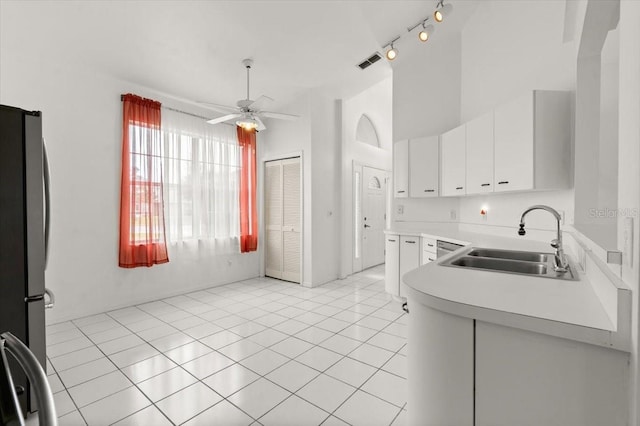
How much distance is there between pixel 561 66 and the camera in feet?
8.13

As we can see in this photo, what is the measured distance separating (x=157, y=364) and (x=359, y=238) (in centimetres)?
428

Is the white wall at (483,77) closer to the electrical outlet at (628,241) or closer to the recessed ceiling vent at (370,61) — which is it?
the recessed ceiling vent at (370,61)

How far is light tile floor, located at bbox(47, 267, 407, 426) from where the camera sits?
6.15ft

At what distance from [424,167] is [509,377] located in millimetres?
3353

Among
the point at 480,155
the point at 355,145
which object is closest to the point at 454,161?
the point at 480,155

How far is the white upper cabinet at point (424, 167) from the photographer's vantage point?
12.8 ft

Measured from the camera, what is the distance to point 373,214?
6426 mm

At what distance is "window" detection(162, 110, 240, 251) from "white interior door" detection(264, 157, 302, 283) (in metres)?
0.67

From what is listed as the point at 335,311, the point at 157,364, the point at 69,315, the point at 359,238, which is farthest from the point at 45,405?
the point at 359,238

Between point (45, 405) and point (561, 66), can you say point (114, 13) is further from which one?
point (561, 66)

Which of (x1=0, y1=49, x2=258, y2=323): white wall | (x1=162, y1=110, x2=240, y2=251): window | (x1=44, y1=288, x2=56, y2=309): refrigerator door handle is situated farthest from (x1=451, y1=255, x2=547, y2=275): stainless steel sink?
(x1=0, y1=49, x2=258, y2=323): white wall

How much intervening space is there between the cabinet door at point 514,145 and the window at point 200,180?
4.05 metres

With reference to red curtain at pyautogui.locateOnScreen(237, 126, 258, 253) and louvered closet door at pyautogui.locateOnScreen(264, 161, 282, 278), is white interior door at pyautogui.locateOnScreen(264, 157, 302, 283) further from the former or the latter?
red curtain at pyautogui.locateOnScreen(237, 126, 258, 253)

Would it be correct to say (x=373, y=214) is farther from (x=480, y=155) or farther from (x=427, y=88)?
(x=480, y=155)
